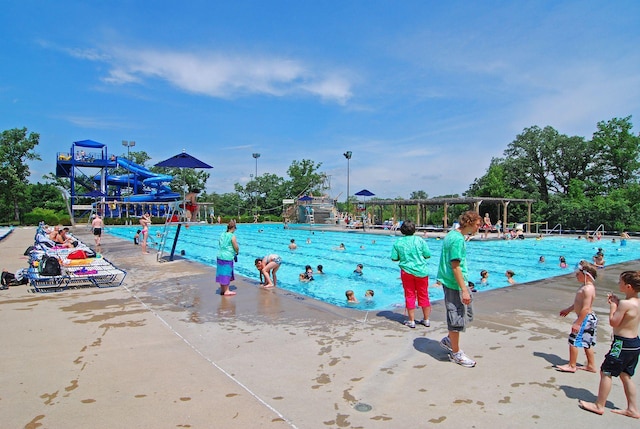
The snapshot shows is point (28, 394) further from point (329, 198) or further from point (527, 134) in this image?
point (329, 198)

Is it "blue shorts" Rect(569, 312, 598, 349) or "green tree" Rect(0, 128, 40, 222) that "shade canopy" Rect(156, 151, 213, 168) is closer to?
"blue shorts" Rect(569, 312, 598, 349)

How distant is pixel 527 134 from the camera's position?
3597 centimetres

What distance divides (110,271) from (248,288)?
296cm

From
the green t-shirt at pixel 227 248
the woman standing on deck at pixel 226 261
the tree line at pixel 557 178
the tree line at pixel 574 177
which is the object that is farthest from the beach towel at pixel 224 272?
the tree line at pixel 574 177

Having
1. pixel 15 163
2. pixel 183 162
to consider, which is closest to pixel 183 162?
pixel 183 162

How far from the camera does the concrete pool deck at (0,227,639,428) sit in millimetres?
2992

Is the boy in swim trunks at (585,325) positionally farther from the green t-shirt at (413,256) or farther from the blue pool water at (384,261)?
the blue pool water at (384,261)

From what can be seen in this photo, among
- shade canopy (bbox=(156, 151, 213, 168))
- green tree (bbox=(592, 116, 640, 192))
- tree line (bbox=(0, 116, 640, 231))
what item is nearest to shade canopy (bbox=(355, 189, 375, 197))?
tree line (bbox=(0, 116, 640, 231))

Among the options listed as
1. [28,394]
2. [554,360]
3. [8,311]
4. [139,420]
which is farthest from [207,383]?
[8,311]

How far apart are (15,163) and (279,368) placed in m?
49.8

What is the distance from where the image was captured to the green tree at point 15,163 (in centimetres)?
3888

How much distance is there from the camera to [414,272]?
18.0 feet

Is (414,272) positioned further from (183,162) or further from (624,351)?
(183,162)

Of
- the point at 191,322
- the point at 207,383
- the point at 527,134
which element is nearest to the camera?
the point at 207,383
